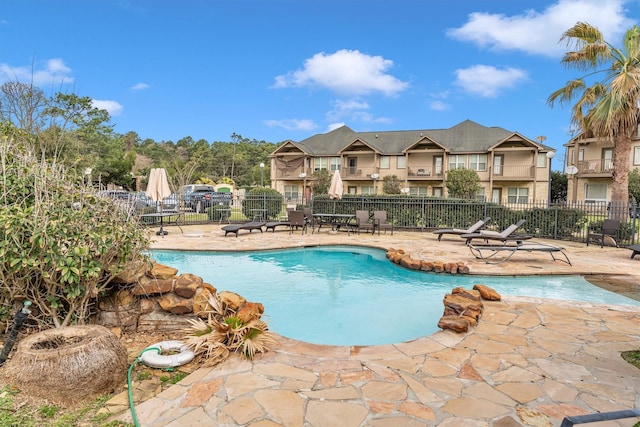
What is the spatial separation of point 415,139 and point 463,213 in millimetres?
19199

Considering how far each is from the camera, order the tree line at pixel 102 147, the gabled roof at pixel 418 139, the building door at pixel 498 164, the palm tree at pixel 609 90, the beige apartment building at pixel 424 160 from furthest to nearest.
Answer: the gabled roof at pixel 418 139 → the building door at pixel 498 164 → the beige apartment building at pixel 424 160 → the tree line at pixel 102 147 → the palm tree at pixel 609 90

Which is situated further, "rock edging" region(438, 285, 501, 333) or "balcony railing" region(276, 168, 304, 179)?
"balcony railing" region(276, 168, 304, 179)

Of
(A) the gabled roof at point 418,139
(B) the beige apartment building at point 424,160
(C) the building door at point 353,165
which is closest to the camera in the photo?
(B) the beige apartment building at point 424,160

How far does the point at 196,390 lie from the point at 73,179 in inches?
104

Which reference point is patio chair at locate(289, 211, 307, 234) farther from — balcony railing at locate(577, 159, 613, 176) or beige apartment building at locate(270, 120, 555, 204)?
balcony railing at locate(577, 159, 613, 176)

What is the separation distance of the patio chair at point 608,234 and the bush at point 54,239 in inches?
516

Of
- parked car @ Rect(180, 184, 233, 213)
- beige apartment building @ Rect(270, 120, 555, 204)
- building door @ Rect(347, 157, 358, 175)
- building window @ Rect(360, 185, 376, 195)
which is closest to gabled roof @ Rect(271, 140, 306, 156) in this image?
beige apartment building @ Rect(270, 120, 555, 204)

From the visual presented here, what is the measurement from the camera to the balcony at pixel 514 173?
96.8 feet

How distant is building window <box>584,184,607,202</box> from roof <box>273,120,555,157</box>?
4917 mm

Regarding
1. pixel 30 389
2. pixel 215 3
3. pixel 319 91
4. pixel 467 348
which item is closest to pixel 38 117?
pixel 215 3

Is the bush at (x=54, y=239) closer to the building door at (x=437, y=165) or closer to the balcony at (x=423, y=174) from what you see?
the balcony at (x=423, y=174)

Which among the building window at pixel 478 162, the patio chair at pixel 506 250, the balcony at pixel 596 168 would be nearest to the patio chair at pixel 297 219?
the patio chair at pixel 506 250

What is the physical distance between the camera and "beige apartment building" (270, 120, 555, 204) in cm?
2998

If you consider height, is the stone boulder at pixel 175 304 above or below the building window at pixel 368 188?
below
